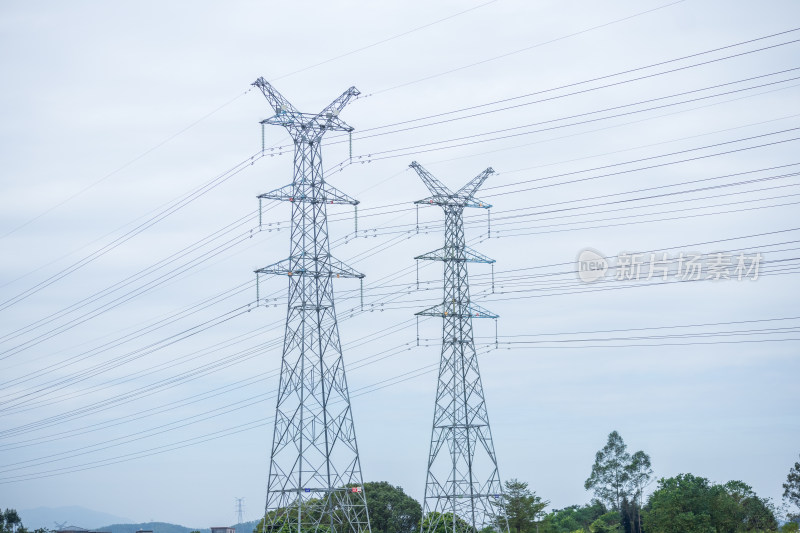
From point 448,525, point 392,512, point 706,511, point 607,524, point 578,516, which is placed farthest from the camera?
point 578,516

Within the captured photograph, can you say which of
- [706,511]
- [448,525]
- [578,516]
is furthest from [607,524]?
[448,525]

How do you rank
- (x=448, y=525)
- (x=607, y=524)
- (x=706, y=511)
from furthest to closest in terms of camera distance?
1. (x=607, y=524)
2. (x=706, y=511)
3. (x=448, y=525)

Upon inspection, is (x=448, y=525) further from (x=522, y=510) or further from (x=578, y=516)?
(x=578, y=516)

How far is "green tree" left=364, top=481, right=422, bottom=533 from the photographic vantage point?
377 ft

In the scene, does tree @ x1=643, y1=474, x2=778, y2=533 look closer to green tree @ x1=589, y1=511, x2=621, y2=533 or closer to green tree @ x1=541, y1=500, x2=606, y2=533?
green tree @ x1=589, y1=511, x2=621, y2=533

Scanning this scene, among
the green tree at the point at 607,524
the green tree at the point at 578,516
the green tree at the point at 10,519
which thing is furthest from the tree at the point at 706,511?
the green tree at the point at 10,519

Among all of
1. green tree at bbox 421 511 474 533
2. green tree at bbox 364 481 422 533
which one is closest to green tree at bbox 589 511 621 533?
green tree at bbox 364 481 422 533

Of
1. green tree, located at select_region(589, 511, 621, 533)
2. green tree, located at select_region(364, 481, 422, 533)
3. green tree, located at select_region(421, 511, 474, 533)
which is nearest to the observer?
green tree, located at select_region(421, 511, 474, 533)

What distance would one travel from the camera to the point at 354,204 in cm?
5875

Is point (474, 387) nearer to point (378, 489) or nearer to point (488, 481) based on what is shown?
point (488, 481)

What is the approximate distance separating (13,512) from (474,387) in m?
92.6

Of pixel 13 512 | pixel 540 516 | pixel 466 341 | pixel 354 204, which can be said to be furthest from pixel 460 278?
pixel 13 512

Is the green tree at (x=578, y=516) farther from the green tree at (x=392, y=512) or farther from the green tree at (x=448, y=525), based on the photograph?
the green tree at (x=448, y=525)

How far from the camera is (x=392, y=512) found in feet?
382
